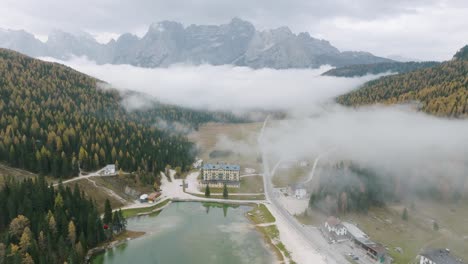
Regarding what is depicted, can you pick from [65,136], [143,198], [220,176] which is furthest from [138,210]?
[65,136]

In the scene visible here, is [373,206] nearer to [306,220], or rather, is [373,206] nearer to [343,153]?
[306,220]

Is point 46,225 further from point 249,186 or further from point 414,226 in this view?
point 414,226

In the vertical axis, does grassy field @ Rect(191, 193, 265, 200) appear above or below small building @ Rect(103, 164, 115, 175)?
below

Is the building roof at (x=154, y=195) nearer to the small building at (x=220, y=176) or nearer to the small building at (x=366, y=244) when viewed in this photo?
the small building at (x=220, y=176)

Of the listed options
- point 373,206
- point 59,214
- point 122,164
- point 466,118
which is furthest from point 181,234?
point 466,118

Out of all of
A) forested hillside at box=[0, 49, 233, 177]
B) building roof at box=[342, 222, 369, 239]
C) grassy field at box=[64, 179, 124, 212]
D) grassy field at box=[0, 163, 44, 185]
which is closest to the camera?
building roof at box=[342, 222, 369, 239]

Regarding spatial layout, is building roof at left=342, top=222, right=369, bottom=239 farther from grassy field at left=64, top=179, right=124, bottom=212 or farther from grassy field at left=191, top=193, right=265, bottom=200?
grassy field at left=64, top=179, right=124, bottom=212

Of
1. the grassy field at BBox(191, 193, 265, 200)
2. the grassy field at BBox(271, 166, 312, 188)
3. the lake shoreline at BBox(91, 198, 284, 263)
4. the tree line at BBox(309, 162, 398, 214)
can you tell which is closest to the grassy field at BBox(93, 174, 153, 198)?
the lake shoreline at BBox(91, 198, 284, 263)
